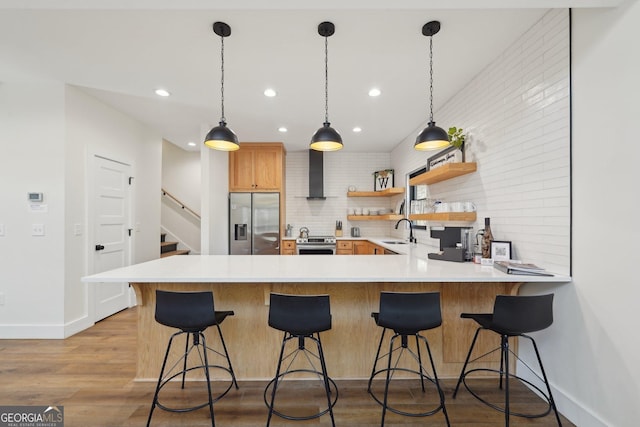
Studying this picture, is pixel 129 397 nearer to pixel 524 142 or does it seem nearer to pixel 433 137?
pixel 433 137

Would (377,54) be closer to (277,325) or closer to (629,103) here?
(629,103)

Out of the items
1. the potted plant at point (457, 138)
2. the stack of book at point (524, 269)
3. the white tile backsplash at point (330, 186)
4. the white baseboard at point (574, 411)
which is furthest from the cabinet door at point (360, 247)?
the white baseboard at point (574, 411)

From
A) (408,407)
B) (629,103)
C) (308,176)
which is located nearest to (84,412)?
(408,407)

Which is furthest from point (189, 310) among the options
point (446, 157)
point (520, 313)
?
point (446, 157)

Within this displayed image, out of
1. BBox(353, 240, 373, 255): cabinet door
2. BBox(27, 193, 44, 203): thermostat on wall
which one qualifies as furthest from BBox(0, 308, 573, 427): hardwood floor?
BBox(353, 240, 373, 255): cabinet door

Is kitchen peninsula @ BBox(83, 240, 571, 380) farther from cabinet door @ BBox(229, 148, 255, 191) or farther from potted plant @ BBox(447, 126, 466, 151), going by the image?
cabinet door @ BBox(229, 148, 255, 191)

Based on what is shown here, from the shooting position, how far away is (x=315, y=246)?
4.85 m

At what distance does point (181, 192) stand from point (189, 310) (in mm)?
5377

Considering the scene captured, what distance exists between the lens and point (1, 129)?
2.86 m

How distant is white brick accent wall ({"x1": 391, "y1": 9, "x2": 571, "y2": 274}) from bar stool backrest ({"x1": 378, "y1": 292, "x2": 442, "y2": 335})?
3.11 feet

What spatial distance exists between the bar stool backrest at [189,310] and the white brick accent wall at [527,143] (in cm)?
228

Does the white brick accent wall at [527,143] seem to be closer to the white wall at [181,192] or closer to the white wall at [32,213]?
the white wall at [32,213]

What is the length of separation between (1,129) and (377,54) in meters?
3.90

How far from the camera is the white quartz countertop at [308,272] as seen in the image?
5.72 ft
